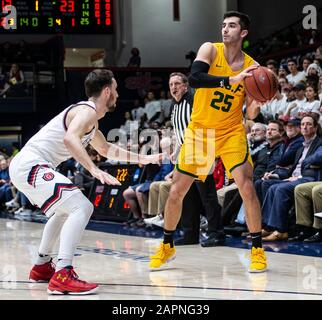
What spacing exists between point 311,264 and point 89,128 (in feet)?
7.73

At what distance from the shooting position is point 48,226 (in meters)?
5.15

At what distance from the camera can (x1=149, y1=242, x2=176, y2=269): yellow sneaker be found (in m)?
5.78

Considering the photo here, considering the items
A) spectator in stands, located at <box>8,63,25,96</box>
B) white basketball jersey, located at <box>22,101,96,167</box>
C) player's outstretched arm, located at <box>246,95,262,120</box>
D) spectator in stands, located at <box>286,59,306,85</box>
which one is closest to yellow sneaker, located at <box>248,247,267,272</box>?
player's outstretched arm, located at <box>246,95,262,120</box>

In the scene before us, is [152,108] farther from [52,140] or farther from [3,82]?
[52,140]

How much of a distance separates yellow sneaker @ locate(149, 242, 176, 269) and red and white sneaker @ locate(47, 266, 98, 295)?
123cm

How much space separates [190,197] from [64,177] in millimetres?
3374

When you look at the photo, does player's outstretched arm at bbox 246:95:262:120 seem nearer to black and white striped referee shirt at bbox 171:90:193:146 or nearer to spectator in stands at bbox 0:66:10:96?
black and white striped referee shirt at bbox 171:90:193:146

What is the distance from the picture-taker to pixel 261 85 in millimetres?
5438

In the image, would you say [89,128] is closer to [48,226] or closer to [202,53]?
[48,226]

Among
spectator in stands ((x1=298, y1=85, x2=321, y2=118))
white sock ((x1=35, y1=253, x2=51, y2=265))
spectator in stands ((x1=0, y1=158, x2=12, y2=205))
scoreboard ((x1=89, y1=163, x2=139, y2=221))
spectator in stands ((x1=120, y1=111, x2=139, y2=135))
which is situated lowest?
spectator in stands ((x1=0, y1=158, x2=12, y2=205))

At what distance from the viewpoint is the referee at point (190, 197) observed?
7.46m

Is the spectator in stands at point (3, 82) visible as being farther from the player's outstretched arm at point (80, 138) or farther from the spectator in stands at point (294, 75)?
the player's outstretched arm at point (80, 138)

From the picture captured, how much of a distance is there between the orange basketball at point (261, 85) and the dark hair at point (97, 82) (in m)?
1.14

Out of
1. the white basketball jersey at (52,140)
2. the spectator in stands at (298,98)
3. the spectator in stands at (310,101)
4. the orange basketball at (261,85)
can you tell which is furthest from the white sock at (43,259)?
the spectator in stands at (298,98)
